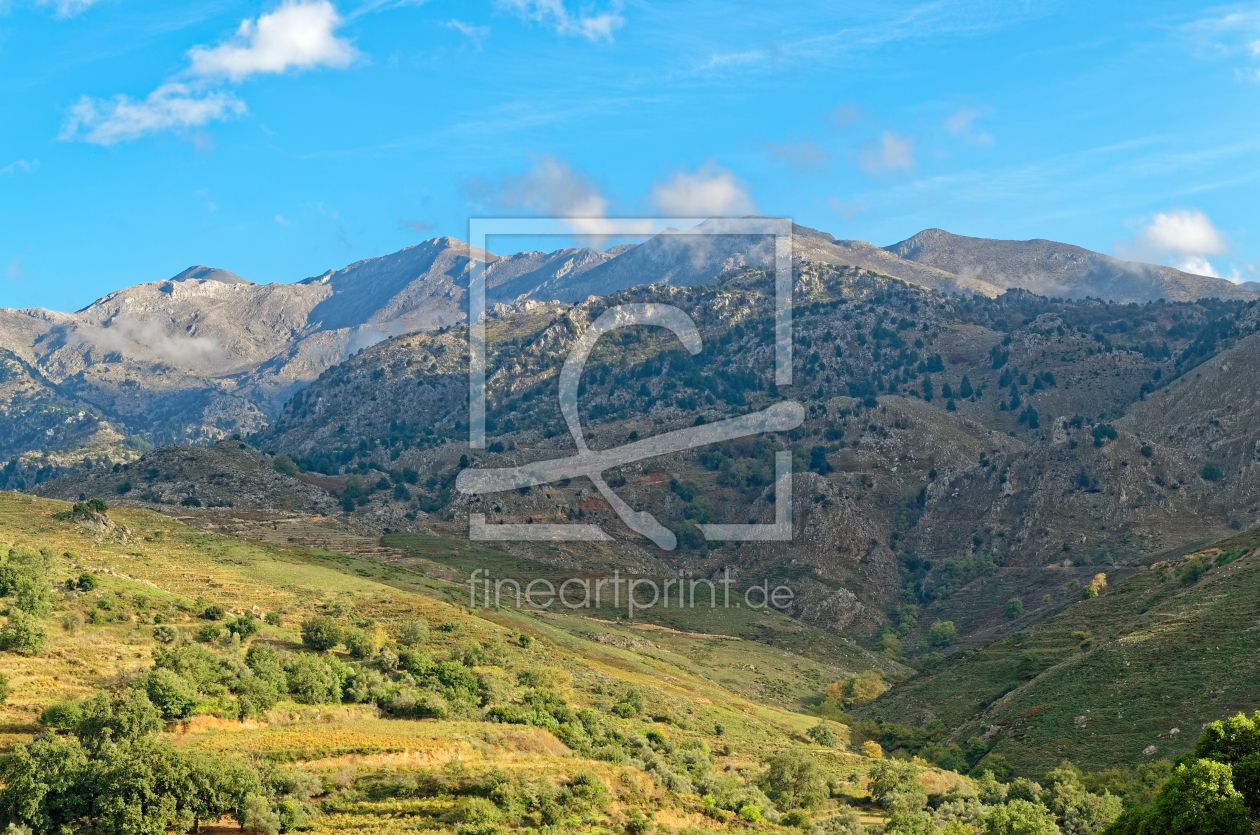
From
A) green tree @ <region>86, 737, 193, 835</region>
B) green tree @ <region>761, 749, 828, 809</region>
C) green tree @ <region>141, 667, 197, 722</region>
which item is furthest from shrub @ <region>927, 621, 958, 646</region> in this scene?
green tree @ <region>86, 737, 193, 835</region>

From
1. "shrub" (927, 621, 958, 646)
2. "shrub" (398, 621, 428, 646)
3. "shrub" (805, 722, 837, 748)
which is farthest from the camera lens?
"shrub" (927, 621, 958, 646)

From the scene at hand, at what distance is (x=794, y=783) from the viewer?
191ft

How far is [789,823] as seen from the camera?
50406 mm

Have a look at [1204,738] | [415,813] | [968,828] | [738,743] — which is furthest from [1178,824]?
[738,743]

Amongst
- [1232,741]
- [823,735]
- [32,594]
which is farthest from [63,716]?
[823,735]

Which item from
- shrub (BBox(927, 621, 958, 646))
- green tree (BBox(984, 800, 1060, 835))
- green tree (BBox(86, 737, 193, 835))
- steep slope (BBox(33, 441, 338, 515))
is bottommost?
shrub (BBox(927, 621, 958, 646))

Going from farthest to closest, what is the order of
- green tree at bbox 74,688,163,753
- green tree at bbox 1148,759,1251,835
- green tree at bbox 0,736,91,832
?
1. green tree at bbox 74,688,163,753
2. green tree at bbox 0,736,91,832
3. green tree at bbox 1148,759,1251,835

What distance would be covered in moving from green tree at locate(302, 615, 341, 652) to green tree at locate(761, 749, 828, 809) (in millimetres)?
29828

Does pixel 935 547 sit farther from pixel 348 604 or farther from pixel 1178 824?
pixel 1178 824

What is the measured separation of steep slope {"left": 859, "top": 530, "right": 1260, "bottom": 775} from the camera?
68.4m

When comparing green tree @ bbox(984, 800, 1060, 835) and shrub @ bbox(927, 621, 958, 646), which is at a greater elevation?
green tree @ bbox(984, 800, 1060, 835)

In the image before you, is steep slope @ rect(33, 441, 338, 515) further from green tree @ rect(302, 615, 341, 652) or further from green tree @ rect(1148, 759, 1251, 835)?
green tree @ rect(1148, 759, 1251, 835)

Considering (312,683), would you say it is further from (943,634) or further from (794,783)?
(943,634)

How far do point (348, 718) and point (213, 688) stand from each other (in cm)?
700
